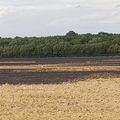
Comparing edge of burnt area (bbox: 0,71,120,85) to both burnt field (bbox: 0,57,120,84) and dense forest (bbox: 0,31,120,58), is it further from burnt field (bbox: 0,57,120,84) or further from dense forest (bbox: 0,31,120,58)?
dense forest (bbox: 0,31,120,58)

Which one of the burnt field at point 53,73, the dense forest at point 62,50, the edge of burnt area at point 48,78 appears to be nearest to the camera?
the edge of burnt area at point 48,78

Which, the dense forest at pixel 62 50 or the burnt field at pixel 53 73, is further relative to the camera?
the dense forest at pixel 62 50

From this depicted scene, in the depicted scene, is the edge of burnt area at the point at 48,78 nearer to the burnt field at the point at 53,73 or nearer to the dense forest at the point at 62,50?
the burnt field at the point at 53,73

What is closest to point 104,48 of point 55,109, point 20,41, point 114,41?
point 114,41

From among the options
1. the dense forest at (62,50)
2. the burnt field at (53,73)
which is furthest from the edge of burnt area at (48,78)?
the dense forest at (62,50)

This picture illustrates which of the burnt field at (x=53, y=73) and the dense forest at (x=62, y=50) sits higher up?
the dense forest at (x=62, y=50)

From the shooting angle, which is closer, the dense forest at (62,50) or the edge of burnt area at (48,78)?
the edge of burnt area at (48,78)

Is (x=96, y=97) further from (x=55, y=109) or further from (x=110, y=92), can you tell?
(x=55, y=109)

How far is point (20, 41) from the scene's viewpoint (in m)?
103

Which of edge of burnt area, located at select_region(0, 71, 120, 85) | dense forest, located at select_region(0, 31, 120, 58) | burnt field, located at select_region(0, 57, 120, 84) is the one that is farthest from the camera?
dense forest, located at select_region(0, 31, 120, 58)

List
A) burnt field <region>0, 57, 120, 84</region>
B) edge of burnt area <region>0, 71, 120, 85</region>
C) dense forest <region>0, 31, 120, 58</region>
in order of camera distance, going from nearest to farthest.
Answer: edge of burnt area <region>0, 71, 120, 85</region>, burnt field <region>0, 57, 120, 84</region>, dense forest <region>0, 31, 120, 58</region>

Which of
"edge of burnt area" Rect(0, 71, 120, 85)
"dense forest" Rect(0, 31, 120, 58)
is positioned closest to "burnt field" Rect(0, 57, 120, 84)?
"edge of burnt area" Rect(0, 71, 120, 85)

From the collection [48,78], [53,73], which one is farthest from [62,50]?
[48,78]

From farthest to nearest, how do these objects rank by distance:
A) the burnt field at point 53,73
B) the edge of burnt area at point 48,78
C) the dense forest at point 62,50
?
the dense forest at point 62,50 < the burnt field at point 53,73 < the edge of burnt area at point 48,78
